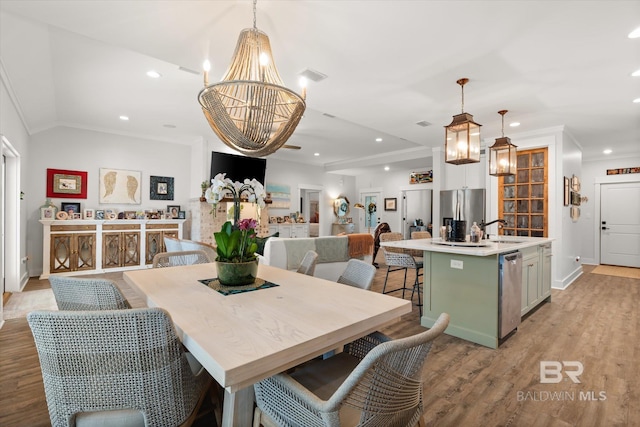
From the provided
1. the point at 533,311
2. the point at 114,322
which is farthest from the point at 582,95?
the point at 114,322

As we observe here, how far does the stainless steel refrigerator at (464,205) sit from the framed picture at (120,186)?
6027mm

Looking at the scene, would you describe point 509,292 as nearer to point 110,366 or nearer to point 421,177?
point 110,366

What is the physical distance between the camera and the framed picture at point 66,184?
5.30 meters

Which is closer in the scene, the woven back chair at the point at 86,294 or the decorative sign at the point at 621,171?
the woven back chair at the point at 86,294

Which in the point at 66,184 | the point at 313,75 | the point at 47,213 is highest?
the point at 313,75

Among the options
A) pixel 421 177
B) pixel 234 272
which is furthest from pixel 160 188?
pixel 421 177

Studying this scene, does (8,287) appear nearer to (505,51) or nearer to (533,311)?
(505,51)

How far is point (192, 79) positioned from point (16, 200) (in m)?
2.98

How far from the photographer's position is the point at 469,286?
2873mm

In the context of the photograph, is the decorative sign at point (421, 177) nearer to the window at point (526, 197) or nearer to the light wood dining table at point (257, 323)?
the window at point (526, 197)

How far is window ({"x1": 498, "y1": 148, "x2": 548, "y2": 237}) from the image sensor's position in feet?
16.6

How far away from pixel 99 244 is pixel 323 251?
3.97 m

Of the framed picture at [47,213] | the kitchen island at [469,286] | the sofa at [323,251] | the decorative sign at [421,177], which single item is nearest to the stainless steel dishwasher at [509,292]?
the kitchen island at [469,286]

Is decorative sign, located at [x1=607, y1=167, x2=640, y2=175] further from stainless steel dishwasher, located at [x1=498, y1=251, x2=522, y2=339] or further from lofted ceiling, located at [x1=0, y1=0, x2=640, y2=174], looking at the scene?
stainless steel dishwasher, located at [x1=498, y1=251, x2=522, y2=339]
